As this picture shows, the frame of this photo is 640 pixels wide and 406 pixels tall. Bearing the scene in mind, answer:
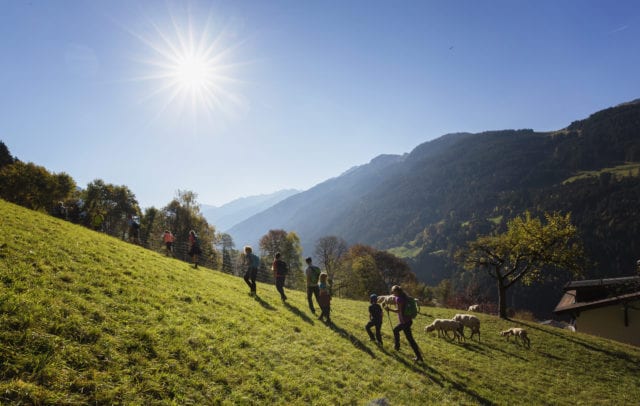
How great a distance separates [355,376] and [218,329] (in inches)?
213

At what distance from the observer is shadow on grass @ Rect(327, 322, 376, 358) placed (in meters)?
14.7

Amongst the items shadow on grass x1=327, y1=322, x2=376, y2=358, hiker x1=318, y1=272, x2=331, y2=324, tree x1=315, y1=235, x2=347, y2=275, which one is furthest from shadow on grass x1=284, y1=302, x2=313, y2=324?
tree x1=315, y1=235, x2=347, y2=275

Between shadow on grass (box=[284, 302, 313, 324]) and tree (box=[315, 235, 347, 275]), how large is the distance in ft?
229

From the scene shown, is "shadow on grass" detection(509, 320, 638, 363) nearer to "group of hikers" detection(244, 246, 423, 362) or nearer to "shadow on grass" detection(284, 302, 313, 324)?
"group of hikers" detection(244, 246, 423, 362)

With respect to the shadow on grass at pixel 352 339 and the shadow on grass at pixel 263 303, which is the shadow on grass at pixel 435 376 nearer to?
the shadow on grass at pixel 352 339

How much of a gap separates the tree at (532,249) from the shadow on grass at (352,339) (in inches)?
992

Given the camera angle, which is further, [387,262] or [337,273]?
[387,262]

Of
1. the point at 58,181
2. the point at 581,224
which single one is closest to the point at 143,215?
the point at 58,181

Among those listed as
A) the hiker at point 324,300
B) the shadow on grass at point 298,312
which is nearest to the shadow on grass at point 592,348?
the hiker at point 324,300

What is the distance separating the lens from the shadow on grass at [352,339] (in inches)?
579

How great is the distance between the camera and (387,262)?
94938 mm

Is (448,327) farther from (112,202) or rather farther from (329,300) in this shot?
(112,202)

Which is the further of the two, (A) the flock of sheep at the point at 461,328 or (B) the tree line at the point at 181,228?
(B) the tree line at the point at 181,228

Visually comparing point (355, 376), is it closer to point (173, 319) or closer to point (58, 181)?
point (173, 319)
